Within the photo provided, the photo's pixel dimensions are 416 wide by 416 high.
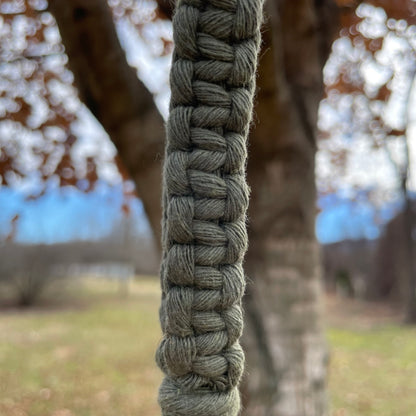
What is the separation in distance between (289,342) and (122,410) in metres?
3.98

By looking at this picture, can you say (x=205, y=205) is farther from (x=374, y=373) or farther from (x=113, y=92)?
(x=374, y=373)

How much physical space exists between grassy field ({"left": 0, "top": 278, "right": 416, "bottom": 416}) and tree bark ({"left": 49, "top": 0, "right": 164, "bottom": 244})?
4278 mm

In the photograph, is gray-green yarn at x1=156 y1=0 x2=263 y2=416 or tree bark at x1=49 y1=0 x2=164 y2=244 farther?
tree bark at x1=49 y1=0 x2=164 y2=244

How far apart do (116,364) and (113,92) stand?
6435 mm

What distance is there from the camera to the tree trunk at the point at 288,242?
240cm

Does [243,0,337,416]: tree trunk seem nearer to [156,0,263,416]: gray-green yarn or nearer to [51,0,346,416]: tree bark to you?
[51,0,346,416]: tree bark

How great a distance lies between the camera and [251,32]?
→ 0.93m

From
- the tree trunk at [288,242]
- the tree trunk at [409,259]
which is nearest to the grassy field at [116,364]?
the tree trunk at [409,259]

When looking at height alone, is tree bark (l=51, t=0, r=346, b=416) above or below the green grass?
above

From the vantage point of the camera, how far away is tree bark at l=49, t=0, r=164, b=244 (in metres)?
2.12

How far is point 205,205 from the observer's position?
89 cm

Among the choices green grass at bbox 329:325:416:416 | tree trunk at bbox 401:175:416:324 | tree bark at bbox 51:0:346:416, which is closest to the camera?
tree bark at bbox 51:0:346:416

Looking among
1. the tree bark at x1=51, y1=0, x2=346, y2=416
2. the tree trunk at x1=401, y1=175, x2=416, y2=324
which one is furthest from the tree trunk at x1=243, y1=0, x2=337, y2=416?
the tree trunk at x1=401, y1=175, x2=416, y2=324

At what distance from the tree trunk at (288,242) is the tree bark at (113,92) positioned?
0.56 metres
